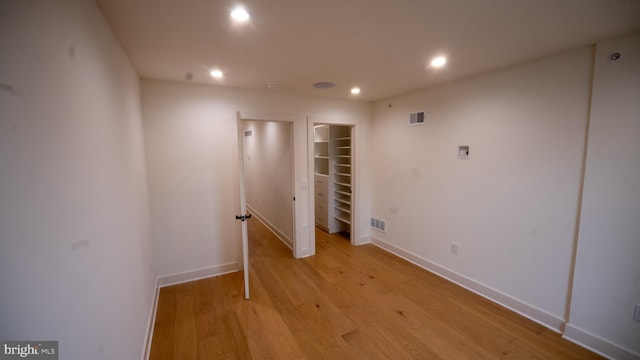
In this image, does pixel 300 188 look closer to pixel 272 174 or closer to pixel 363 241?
pixel 272 174

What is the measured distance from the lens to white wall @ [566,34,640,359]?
189 cm

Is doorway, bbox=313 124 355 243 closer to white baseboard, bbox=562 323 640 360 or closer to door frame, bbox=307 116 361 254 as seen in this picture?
door frame, bbox=307 116 361 254

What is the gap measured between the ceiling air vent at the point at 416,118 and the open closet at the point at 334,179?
1.38 meters

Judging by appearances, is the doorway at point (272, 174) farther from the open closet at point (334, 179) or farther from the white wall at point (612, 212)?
the white wall at point (612, 212)

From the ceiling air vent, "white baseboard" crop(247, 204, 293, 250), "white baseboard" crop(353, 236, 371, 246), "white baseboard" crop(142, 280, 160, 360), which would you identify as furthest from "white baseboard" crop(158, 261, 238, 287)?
the ceiling air vent

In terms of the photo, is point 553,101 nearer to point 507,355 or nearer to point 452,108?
point 452,108

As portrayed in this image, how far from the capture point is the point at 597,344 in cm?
208

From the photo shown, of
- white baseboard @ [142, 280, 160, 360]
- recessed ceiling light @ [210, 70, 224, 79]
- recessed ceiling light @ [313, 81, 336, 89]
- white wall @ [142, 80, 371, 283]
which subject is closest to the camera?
white baseboard @ [142, 280, 160, 360]

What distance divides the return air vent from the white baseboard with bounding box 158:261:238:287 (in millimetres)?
2322

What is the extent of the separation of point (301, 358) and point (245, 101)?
2.87m

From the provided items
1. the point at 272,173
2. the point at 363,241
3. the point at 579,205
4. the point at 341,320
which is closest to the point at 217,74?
the point at 272,173

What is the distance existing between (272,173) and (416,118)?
2.68 metres

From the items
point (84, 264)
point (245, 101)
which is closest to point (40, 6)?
point (84, 264)

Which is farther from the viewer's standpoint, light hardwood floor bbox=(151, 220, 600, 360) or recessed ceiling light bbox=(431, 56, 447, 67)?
recessed ceiling light bbox=(431, 56, 447, 67)
